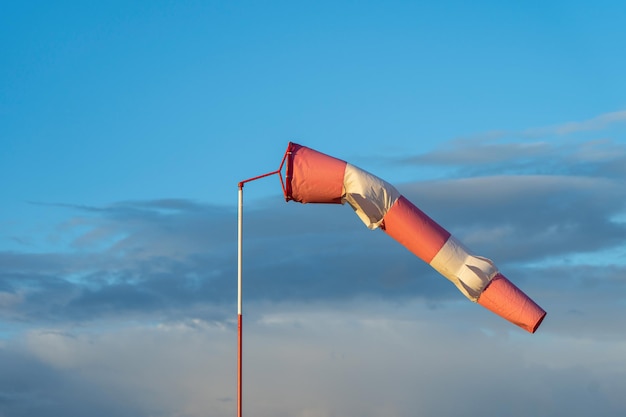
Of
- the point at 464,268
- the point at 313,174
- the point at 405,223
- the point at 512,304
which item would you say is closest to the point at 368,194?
the point at 405,223

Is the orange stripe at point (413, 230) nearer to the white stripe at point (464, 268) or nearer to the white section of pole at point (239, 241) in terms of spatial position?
the white stripe at point (464, 268)

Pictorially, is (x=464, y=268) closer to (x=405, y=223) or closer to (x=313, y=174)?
(x=405, y=223)

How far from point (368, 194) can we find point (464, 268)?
386 cm

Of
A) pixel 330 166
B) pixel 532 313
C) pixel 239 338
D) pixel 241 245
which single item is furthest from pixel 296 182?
pixel 532 313

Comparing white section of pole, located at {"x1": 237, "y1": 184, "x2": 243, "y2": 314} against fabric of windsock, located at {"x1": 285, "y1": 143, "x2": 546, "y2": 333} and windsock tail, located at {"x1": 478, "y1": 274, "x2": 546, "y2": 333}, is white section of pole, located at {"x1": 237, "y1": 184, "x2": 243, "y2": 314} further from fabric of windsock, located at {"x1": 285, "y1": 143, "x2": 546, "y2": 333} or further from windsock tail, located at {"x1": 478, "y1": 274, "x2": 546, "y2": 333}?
windsock tail, located at {"x1": 478, "y1": 274, "x2": 546, "y2": 333}

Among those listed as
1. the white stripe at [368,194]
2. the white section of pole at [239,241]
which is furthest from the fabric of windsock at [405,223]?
the white section of pole at [239,241]

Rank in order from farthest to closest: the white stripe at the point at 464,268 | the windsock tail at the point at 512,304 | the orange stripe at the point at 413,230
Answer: the orange stripe at the point at 413,230, the white stripe at the point at 464,268, the windsock tail at the point at 512,304

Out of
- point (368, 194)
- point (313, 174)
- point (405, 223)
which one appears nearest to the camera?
point (313, 174)

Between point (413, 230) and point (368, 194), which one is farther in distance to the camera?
point (413, 230)

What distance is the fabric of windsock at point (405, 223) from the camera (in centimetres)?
3234

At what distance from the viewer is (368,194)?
107 feet

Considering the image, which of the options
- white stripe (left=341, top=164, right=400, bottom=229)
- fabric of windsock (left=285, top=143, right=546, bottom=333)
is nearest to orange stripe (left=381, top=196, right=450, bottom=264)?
fabric of windsock (left=285, top=143, right=546, bottom=333)

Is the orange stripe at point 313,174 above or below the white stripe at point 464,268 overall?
above

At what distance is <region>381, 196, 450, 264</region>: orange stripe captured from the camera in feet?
108
